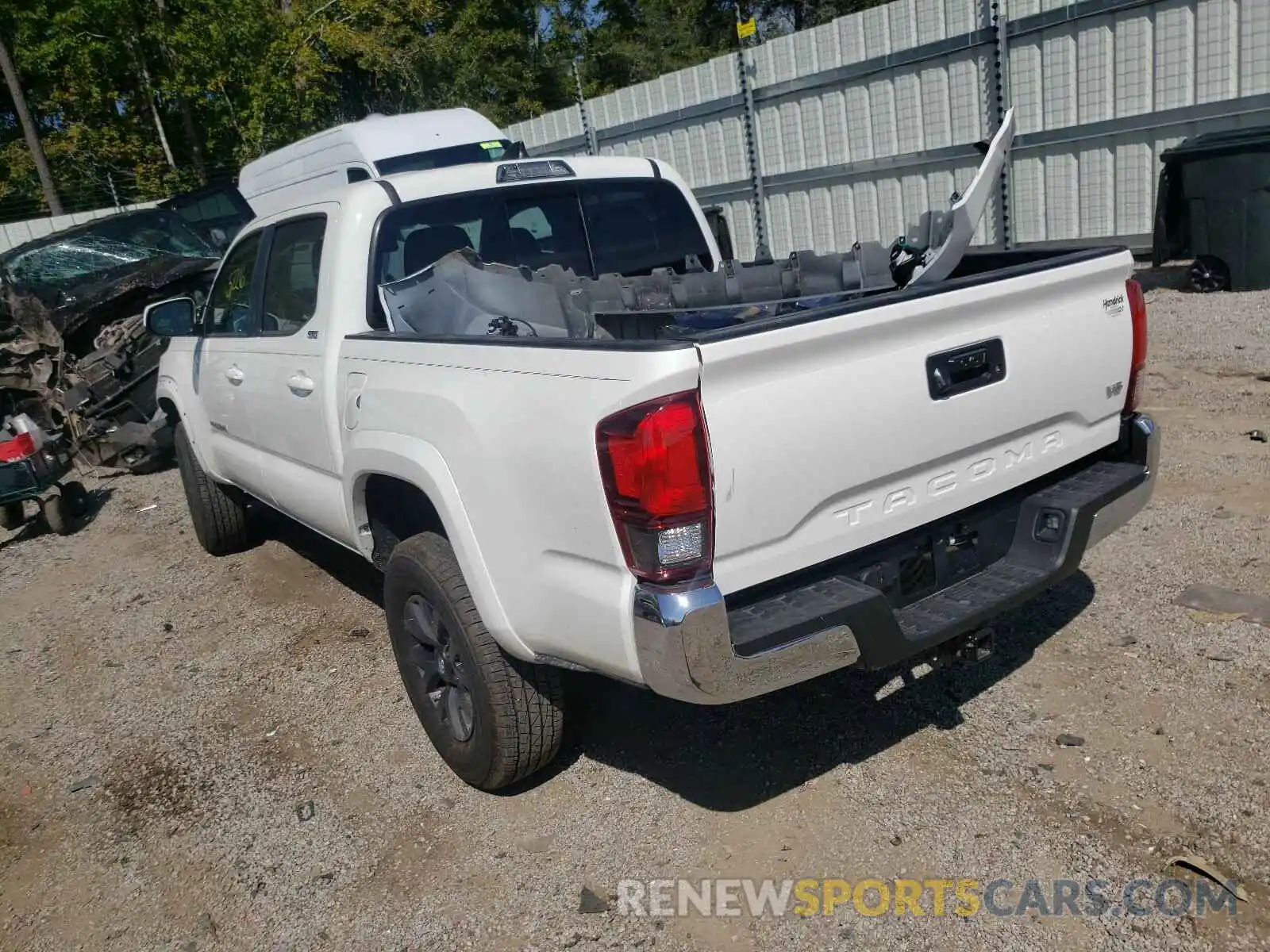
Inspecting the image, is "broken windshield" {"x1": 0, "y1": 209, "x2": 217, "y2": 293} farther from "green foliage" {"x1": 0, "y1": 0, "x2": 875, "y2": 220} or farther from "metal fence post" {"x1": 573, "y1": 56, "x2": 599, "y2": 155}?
"green foliage" {"x1": 0, "y1": 0, "x2": 875, "y2": 220}

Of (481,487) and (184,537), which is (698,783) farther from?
(184,537)

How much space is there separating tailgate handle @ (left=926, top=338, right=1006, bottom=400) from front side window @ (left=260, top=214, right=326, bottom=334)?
2.35m

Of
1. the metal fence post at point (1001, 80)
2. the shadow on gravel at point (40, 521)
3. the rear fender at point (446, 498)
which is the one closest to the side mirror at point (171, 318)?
the rear fender at point (446, 498)

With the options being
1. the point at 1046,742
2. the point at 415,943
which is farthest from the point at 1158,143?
the point at 415,943

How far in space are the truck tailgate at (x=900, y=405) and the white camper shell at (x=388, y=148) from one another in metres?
7.26

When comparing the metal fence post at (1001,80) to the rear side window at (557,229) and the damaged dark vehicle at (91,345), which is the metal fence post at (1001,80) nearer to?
the rear side window at (557,229)

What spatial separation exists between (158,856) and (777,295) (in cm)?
284

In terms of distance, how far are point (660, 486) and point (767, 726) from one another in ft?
4.85

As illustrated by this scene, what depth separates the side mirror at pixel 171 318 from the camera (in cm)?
538

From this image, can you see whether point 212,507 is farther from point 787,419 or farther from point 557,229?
point 787,419

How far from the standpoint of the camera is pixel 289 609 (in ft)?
17.4

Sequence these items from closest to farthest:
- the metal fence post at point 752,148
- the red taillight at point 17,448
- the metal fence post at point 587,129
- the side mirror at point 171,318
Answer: the side mirror at point 171,318 → the red taillight at point 17,448 → the metal fence post at point 752,148 → the metal fence post at point 587,129

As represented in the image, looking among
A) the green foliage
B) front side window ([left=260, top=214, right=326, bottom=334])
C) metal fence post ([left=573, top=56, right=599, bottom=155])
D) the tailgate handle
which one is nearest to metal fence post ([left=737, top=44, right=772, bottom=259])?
metal fence post ([left=573, top=56, right=599, bottom=155])

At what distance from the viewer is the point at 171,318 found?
17.7ft
